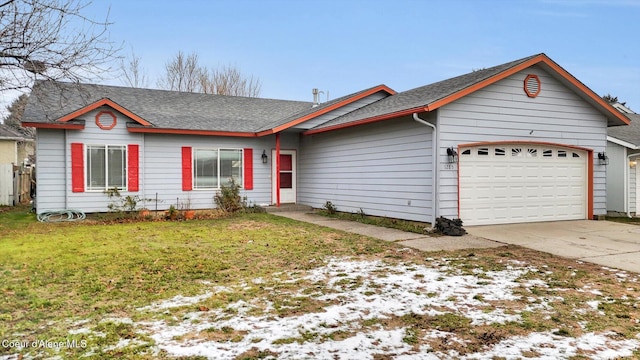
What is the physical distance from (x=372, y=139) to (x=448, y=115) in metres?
2.59

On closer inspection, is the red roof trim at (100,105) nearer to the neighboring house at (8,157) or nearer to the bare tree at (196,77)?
the neighboring house at (8,157)

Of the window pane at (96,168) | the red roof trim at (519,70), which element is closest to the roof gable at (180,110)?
the window pane at (96,168)

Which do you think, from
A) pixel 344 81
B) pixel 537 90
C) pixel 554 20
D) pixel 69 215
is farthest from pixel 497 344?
pixel 344 81

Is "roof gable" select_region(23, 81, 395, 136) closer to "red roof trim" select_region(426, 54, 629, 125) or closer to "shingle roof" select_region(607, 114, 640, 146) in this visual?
"red roof trim" select_region(426, 54, 629, 125)

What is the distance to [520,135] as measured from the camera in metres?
10.3

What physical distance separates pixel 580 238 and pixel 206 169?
10.6 metres

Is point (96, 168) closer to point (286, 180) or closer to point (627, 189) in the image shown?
point (286, 180)

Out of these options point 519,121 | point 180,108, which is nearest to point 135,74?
point 180,108

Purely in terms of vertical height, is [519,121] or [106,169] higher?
[519,121]

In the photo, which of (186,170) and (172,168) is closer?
(172,168)

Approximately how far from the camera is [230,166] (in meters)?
14.0

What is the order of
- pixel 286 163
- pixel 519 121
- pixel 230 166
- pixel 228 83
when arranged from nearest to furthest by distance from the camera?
pixel 519 121
pixel 230 166
pixel 286 163
pixel 228 83

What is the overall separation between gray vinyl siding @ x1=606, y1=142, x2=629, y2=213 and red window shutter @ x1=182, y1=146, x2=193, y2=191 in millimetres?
13463

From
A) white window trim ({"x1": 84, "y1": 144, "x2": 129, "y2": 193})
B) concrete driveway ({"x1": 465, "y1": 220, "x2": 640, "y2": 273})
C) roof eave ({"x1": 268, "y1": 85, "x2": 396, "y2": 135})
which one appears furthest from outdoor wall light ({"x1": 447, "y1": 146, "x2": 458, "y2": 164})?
white window trim ({"x1": 84, "y1": 144, "x2": 129, "y2": 193})
